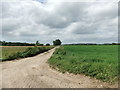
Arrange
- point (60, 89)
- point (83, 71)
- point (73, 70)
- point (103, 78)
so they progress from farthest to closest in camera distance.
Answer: point (73, 70) → point (83, 71) → point (103, 78) → point (60, 89)

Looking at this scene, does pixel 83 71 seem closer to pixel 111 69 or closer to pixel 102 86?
pixel 111 69

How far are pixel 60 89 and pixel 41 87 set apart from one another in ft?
2.60

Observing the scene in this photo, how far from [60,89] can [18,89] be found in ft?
5.26

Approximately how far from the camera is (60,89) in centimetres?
458

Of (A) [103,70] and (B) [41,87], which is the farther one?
(A) [103,70]

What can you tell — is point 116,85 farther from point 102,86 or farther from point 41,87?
point 41,87

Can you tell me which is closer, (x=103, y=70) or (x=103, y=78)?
(x=103, y=78)

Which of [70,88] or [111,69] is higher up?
[111,69]

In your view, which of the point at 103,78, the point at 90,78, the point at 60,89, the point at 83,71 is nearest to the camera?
the point at 60,89

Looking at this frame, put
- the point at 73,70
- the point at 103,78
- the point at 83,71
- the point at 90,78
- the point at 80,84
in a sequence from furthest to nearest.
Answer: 1. the point at 73,70
2. the point at 83,71
3. the point at 90,78
4. the point at 103,78
5. the point at 80,84

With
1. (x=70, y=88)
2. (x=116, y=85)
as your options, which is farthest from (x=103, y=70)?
(x=70, y=88)

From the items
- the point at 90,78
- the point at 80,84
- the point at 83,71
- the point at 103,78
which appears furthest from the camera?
the point at 83,71

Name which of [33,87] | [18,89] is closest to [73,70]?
[33,87]

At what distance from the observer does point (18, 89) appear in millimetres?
4625
